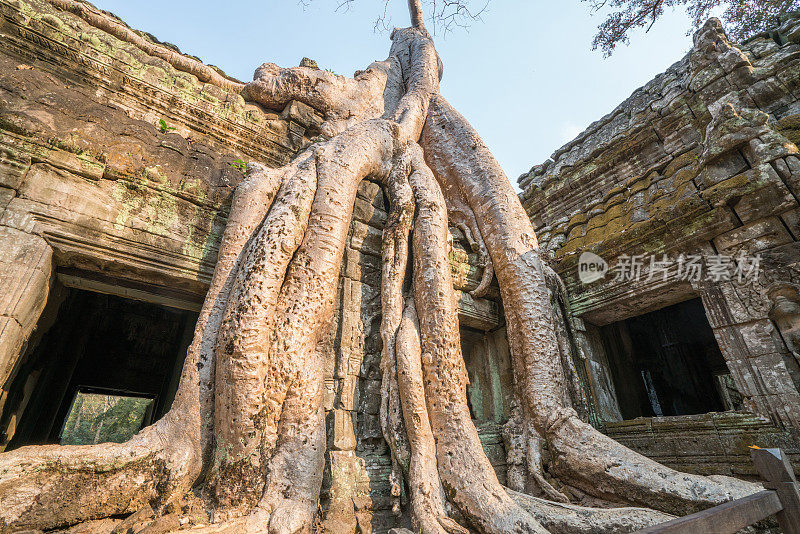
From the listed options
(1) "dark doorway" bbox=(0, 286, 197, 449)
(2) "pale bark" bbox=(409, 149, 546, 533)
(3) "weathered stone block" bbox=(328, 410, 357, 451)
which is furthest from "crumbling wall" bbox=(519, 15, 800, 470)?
(1) "dark doorway" bbox=(0, 286, 197, 449)

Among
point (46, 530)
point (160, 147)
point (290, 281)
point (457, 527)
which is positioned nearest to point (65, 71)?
point (160, 147)

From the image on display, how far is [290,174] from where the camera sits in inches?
100

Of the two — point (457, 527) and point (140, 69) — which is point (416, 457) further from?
point (140, 69)

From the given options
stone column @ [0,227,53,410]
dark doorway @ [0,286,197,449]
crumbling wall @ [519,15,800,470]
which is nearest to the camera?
stone column @ [0,227,53,410]

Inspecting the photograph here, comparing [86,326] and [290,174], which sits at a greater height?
[290,174]

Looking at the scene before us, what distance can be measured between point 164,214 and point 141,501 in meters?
1.56

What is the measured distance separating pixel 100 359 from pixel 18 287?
4193 mm

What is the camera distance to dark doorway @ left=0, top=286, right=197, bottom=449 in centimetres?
385

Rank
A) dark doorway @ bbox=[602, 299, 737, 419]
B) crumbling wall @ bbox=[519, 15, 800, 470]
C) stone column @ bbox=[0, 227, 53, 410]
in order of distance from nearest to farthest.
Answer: stone column @ bbox=[0, 227, 53, 410] < crumbling wall @ bbox=[519, 15, 800, 470] < dark doorway @ bbox=[602, 299, 737, 419]

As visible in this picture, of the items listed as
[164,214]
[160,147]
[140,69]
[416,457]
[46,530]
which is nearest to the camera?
[46,530]

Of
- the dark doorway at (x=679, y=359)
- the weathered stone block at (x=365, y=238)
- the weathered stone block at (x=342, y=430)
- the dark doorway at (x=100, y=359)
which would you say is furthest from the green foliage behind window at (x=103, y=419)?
the dark doorway at (x=679, y=359)

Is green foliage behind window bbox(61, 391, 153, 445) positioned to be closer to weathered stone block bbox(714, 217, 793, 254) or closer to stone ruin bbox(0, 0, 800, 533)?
stone ruin bbox(0, 0, 800, 533)

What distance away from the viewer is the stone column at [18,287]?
1.70 metres

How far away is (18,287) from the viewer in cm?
175
